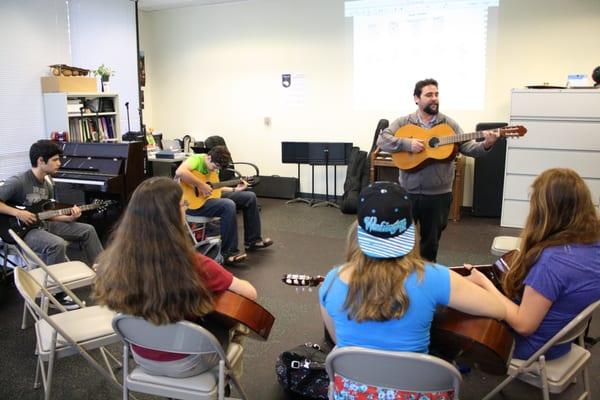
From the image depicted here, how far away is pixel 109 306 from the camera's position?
1792 millimetres

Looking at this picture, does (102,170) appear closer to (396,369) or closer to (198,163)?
(198,163)

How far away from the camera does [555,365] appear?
6.42 ft

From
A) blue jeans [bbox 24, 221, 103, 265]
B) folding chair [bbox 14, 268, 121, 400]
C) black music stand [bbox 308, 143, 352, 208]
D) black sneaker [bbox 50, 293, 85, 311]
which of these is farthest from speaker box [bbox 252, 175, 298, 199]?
folding chair [bbox 14, 268, 121, 400]

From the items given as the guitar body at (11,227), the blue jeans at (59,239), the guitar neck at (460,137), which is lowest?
the blue jeans at (59,239)

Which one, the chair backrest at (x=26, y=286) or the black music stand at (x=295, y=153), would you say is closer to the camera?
the chair backrest at (x=26, y=286)

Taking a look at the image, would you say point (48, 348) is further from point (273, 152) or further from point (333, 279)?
point (273, 152)

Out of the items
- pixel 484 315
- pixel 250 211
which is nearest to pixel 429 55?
pixel 250 211

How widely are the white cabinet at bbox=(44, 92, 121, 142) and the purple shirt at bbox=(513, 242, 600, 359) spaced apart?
16.9 feet

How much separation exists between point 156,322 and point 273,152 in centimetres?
561

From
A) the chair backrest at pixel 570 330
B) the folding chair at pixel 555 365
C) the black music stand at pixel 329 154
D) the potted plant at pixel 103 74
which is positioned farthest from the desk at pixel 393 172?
the chair backrest at pixel 570 330

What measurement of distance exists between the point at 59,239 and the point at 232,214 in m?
1.38

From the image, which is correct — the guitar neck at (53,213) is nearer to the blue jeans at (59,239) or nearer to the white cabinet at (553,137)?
the blue jeans at (59,239)

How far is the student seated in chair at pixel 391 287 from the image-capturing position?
149 cm

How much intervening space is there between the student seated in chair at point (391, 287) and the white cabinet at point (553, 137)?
12.6ft
